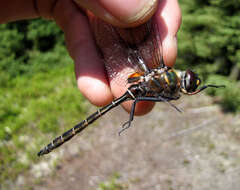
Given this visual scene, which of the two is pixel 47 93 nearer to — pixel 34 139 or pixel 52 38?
pixel 34 139

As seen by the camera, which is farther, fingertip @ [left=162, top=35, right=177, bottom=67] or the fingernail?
fingertip @ [left=162, top=35, right=177, bottom=67]

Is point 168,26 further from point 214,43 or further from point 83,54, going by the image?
point 214,43

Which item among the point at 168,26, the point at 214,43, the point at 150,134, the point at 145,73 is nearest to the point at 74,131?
the point at 145,73

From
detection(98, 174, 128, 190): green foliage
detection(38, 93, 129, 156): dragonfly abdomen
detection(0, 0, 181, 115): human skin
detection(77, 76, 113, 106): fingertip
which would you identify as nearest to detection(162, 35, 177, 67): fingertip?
detection(0, 0, 181, 115): human skin

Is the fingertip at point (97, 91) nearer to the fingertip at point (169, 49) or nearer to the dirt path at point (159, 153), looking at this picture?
the fingertip at point (169, 49)

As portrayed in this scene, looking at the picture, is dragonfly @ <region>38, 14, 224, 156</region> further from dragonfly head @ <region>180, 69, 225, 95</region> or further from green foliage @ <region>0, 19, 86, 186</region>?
green foliage @ <region>0, 19, 86, 186</region>

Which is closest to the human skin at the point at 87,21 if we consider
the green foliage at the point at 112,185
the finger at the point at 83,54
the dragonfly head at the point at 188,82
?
the finger at the point at 83,54

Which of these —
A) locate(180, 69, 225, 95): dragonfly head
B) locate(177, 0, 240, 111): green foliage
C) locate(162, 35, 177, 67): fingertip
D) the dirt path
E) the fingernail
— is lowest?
the dirt path
